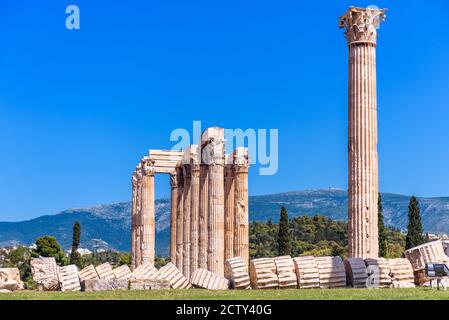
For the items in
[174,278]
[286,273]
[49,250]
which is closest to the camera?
[286,273]

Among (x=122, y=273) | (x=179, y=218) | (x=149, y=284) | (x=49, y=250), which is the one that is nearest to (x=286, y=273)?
(x=149, y=284)

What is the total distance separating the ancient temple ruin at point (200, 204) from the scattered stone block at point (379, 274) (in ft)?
56.7

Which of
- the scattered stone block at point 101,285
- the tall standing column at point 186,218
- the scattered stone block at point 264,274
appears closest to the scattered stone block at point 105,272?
the scattered stone block at point 101,285

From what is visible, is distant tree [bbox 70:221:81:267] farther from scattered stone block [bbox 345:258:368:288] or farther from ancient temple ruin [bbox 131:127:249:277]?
scattered stone block [bbox 345:258:368:288]

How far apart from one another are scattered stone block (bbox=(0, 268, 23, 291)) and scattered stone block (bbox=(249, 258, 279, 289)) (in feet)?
31.8

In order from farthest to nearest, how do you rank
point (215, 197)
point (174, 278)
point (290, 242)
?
point (290, 242)
point (215, 197)
point (174, 278)

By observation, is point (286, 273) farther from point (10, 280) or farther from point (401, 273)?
point (10, 280)

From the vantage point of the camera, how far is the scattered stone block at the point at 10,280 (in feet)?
113

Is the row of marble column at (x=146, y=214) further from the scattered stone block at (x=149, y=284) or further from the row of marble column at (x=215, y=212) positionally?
the scattered stone block at (x=149, y=284)

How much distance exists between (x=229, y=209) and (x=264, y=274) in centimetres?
2199

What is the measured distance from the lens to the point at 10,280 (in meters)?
35.2

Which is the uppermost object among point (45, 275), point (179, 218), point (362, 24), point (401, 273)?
point (362, 24)

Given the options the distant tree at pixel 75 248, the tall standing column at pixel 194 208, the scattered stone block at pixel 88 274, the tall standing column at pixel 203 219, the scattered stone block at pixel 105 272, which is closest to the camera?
the scattered stone block at pixel 88 274
